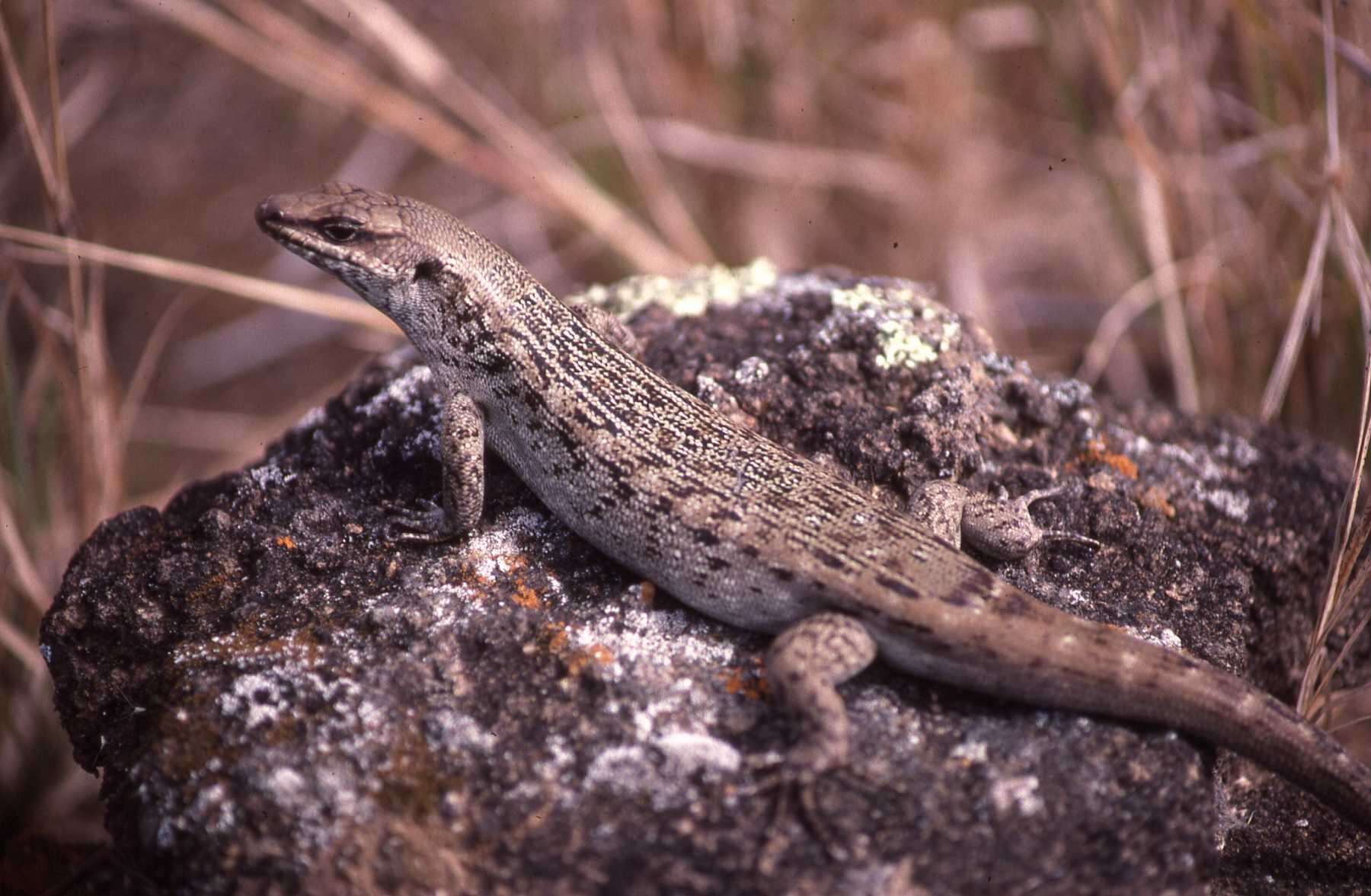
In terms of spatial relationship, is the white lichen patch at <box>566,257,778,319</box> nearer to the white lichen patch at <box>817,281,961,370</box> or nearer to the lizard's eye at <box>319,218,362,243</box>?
the white lichen patch at <box>817,281,961,370</box>

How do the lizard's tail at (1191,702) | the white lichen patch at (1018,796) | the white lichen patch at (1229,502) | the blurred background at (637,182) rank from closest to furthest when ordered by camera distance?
the white lichen patch at (1018,796), the lizard's tail at (1191,702), the white lichen patch at (1229,502), the blurred background at (637,182)

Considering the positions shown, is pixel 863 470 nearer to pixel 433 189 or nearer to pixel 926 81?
pixel 926 81

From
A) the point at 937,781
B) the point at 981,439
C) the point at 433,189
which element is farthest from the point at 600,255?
the point at 937,781

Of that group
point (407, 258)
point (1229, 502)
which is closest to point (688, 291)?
point (407, 258)

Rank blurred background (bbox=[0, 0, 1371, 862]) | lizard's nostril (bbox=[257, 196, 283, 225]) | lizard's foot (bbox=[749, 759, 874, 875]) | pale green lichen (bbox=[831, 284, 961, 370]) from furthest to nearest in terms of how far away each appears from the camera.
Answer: blurred background (bbox=[0, 0, 1371, 862])
pale green lichen (bbox=[831, 284, 961, 370])
lizard's nostril (bbox=[257, 196, 283, 225])
lizard's foot (bbox=[749, 759, 874, 875])

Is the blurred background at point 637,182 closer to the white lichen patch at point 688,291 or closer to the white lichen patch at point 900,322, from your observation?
the white lichen patch at point 688,291

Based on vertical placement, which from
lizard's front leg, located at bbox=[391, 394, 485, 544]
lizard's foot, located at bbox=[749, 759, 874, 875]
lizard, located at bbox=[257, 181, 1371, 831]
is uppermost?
lizard, located at bbox=[257, 181, 1371, 831]

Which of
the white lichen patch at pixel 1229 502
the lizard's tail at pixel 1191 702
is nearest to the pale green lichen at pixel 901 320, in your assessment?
the white lichen patch at pixel 1229 502

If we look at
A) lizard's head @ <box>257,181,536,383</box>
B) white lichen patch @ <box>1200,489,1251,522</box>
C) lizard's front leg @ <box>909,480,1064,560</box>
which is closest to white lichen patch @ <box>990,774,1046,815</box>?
lizard's front leg @ <box>909,480,1064,560</box>
